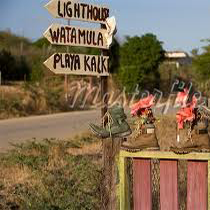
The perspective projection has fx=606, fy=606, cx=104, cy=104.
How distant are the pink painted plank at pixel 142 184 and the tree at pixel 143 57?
27.8 meters

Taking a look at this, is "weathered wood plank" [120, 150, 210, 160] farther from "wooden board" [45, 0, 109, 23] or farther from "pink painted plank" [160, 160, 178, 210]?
"wooden board" [45, 0, 109, 23]

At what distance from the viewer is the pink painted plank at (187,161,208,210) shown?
4047mm

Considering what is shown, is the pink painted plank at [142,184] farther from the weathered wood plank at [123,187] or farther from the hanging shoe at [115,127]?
the hanging shoe at [115,127]

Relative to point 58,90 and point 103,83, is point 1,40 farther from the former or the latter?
point 103,83

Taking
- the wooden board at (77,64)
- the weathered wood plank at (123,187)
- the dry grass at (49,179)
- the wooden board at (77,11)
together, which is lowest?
the dry grass at (49,179)

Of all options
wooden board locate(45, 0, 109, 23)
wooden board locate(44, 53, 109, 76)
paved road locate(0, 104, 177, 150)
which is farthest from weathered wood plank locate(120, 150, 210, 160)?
paved road locate(0, 104, 177, 150)

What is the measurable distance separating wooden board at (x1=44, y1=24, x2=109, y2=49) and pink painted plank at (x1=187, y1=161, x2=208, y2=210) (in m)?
1.90

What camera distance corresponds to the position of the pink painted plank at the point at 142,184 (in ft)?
13.8

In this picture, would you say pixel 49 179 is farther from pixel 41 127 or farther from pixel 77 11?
pixel 41 127

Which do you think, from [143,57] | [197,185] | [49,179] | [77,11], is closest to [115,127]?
[197,185]

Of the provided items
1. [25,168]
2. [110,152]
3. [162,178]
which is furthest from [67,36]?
[25,168]

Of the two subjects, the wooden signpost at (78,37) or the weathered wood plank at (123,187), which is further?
the wooden signpost at (78,37)

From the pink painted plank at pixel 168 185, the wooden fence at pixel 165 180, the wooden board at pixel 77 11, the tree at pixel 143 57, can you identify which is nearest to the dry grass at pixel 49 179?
the wooden fence at pixel 165 180

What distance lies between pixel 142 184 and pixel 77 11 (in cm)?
200
